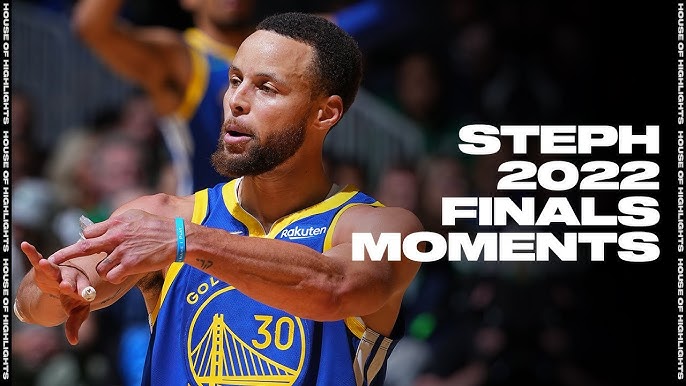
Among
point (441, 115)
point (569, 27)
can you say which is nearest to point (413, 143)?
point (441, 115)

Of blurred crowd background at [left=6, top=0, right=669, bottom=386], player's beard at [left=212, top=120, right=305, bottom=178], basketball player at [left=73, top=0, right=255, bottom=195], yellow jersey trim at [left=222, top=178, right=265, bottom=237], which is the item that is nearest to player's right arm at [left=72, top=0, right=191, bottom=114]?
basketball player at [left=73, top=0, right=255, bottom=195]

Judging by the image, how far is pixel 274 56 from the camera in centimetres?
303

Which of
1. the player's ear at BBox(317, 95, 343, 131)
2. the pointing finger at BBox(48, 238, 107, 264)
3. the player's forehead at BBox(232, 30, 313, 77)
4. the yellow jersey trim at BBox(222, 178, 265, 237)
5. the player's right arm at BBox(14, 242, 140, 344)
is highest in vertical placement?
the player's forehead at BBox(232, 30, 313, 77)

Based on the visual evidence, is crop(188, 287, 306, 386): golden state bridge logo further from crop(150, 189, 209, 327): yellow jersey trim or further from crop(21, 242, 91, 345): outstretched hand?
crop(21, 242, 91, 345): outstretched hand

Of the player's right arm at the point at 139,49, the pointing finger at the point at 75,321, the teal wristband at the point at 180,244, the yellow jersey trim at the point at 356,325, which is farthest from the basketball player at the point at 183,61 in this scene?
the teal wristband at the point at 180,244

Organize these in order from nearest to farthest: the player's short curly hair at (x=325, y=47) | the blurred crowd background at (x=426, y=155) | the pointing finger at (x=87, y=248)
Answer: the pointing finger at (x=87, y=248) → the player's short curly hair at (x=325, y=47) → the blurred crowd background at (x=426, y=155)

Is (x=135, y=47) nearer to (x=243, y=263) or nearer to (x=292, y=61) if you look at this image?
(x=292, y=61)

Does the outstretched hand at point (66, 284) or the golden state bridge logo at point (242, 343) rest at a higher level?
the outstretched hand at point (66, 284)

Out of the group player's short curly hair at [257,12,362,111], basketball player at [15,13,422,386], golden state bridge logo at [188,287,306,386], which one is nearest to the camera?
basketball player at [15,13,422,386]

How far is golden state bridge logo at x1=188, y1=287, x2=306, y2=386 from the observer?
296 cm

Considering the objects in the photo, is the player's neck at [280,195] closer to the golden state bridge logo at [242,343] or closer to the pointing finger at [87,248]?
the golden state bridge logo at [242,343]

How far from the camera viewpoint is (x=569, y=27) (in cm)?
687

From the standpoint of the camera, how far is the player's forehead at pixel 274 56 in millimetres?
3027

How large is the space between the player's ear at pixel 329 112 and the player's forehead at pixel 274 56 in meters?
0.13
